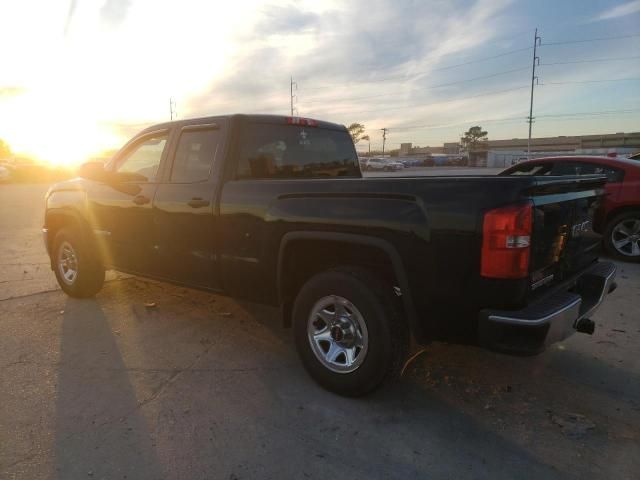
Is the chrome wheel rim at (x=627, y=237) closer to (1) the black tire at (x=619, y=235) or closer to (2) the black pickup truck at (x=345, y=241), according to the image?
(1) the black tire at (x=619, y=235)

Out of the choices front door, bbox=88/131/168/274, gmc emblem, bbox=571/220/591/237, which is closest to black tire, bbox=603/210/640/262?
gmc emblem, bbox=571/220/591/237

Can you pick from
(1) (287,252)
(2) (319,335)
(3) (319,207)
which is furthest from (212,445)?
(3) (319,207)

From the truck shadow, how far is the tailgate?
2364 millimetres

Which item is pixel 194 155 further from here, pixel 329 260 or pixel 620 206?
pixel 620 206

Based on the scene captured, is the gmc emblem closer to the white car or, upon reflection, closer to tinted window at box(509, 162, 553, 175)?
tinted window at box(509, 162, 553, 175)

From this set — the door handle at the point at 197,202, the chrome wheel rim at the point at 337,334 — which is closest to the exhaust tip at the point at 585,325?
the chrome wheel rim at the point at 337,334

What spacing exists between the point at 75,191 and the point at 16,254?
11.8 ft

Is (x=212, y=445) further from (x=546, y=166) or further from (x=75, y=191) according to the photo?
(x=546, y=166)

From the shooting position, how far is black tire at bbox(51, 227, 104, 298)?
16.6 feet

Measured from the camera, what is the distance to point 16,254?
7766 millimetres

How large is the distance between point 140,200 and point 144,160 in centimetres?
50

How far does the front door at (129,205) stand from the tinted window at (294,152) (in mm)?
953

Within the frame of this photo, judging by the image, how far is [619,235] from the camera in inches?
270

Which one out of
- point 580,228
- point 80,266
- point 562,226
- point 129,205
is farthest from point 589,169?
point 80,266
